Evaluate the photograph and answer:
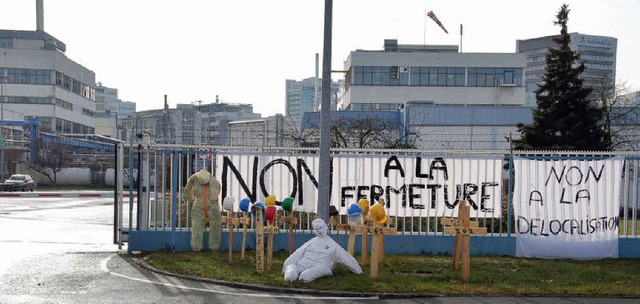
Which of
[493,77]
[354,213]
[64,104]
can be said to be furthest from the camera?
[64,104]

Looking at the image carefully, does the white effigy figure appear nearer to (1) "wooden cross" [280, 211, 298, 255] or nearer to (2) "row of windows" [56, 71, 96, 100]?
(1) "wooden cross" [280, 211, 298, 255]

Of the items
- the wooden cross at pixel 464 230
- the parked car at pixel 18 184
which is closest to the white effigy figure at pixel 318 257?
the wooden cross at pixel 464 230

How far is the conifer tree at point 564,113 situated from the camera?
25547 millimetres

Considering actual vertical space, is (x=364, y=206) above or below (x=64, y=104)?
below

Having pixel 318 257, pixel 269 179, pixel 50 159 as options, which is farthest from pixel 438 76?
pixel 318 257

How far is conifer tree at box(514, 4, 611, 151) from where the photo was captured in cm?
2555

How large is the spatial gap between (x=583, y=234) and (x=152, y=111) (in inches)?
3834

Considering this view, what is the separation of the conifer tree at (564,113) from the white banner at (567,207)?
1249 cm

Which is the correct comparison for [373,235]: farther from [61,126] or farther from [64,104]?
[64,104]

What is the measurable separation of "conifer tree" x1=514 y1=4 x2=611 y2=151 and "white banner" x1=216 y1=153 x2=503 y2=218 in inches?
515

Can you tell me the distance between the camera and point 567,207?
13.0 meters

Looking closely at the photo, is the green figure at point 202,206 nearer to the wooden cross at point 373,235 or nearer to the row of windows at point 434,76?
the wooden cross at point 373,235

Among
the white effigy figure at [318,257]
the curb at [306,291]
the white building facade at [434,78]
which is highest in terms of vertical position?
the white building facade at [434,78]

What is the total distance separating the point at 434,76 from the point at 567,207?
1921 inches
